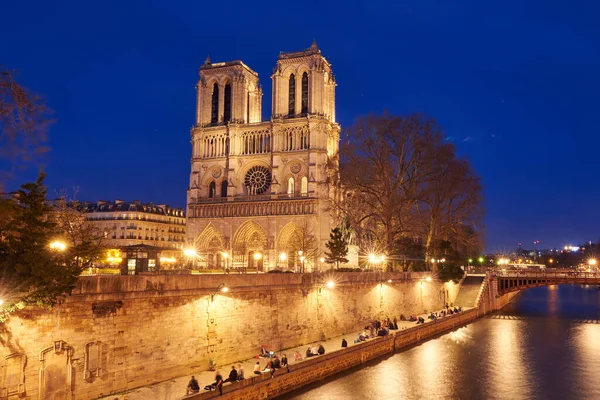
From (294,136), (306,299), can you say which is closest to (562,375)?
(306,299)

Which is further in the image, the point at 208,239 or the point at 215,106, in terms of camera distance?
the point at 215,106

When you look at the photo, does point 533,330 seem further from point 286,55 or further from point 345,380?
point 286,55

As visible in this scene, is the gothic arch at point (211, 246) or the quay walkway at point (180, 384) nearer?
the quay walkway at point (180, 384)

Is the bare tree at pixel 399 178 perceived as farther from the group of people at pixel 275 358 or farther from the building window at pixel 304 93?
the building window at pixel 304 93

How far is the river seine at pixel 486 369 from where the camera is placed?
22156mm

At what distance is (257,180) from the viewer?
62500 millimetres

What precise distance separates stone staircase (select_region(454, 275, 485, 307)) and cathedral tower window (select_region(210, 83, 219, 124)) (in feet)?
105

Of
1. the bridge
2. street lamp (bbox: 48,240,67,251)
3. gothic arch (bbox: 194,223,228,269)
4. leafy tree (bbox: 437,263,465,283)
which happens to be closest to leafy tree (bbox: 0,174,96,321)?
street lamp (bbox: 48,240,67,251)

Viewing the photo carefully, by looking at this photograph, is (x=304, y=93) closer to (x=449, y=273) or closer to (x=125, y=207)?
(x=449, y=273)

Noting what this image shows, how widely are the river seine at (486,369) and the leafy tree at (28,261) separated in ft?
31.5

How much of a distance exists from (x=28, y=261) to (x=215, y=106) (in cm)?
5314

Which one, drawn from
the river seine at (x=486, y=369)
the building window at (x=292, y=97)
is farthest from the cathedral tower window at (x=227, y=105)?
the river seine at (x=486, y=369)

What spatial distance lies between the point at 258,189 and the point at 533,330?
106ft

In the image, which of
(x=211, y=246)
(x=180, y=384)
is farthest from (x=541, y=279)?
(x=180, y=384)
